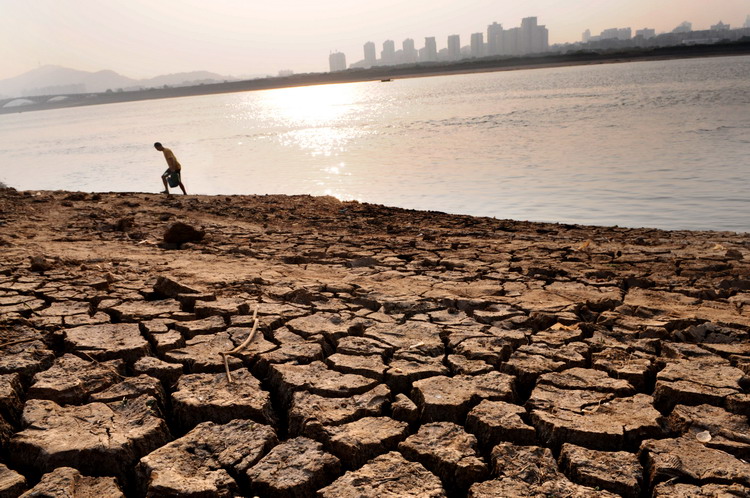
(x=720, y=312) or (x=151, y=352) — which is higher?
(x=151, y=352)

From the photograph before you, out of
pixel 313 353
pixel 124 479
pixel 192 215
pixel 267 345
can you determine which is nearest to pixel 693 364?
pixel 313 353

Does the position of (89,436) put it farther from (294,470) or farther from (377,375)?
(377,375)

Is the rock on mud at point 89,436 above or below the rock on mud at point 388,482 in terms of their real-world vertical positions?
above

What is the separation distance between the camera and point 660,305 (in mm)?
3721

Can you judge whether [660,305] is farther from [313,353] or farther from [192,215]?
[192,215]

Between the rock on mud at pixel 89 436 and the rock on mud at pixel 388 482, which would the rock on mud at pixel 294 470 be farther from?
the rock on mud at pixel 89 436

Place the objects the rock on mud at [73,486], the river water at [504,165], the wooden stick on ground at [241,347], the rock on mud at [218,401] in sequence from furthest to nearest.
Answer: the river water at [504,165], the wooden stick on ground at [241,347], the rock on mud at [218,401], the rock on mud at [73,486]

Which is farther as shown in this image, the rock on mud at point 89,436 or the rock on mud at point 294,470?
the rock on mud at point 89,436

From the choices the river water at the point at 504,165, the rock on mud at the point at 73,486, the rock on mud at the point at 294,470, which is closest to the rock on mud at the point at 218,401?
the rock on mud at the point at 294,470

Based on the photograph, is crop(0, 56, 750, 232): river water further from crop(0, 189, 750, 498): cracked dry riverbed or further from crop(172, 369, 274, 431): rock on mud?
crop(172, 369, 274, 431): rock on mud

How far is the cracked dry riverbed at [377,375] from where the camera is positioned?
208 centimetres

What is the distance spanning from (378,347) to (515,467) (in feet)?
3.67

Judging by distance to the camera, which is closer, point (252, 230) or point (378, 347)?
point (378, 347)

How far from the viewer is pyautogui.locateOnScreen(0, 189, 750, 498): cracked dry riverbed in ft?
6.82
